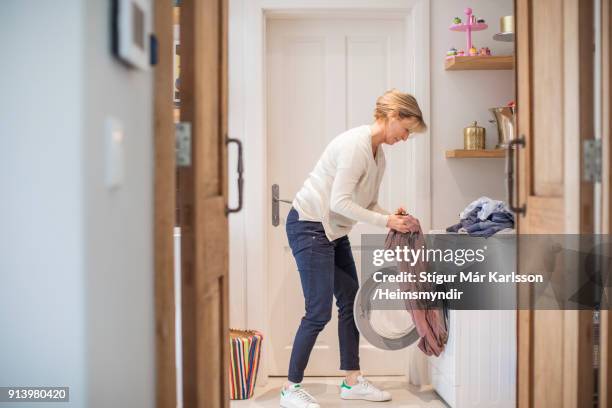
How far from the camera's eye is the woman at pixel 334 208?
2.83 metres

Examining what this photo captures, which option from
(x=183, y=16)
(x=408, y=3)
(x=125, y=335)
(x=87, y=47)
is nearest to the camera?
(x=87, y=47)

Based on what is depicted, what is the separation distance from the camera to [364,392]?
3188 mm

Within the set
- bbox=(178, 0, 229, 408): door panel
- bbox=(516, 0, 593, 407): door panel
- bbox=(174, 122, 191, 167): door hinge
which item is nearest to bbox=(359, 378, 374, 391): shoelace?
bbox=(516, 0, 593, 407): door panel

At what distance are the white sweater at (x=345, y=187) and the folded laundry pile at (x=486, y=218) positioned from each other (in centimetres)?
40

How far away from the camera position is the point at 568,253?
1762 mm

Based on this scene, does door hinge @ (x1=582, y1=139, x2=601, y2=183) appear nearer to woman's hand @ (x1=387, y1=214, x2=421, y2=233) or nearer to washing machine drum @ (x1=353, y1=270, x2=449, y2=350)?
Result: woman's hand @ (x1=387, y1=214, x2=421, y2=233)

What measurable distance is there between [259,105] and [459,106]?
1066mm

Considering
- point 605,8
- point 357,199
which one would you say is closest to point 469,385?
point 357,199

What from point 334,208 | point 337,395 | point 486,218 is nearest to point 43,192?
point 334,208

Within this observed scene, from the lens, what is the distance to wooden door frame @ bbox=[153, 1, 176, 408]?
1.44 metres

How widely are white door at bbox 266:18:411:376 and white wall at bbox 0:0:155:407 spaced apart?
7.49ft

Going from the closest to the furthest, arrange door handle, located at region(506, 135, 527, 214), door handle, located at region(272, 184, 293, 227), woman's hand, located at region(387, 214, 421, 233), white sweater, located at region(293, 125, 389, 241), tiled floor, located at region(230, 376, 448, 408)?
door handle, located at region(506, 135, 527, 214) → white sweater, located at region(293, 125, 389, 241) → woman's hand, located at region(387, 214, 421, 233) → tiled floor, located at region(230, 376, 448, 408) → door handle, located at region(272, 184, 293, 227)

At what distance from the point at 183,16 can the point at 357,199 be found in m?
1.62

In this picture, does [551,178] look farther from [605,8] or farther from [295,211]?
[295,211]
